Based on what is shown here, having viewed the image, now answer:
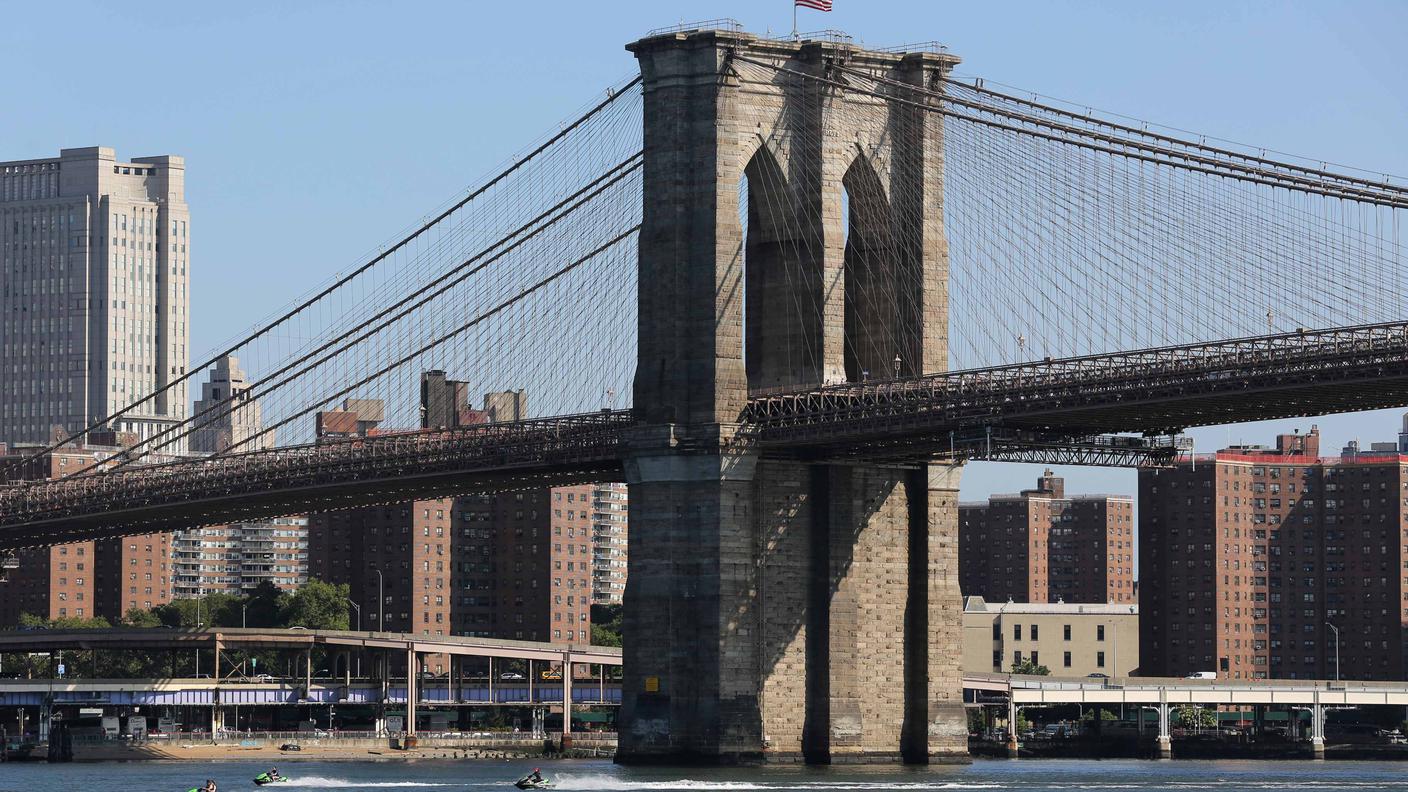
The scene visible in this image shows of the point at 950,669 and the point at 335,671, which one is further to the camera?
the point at 335,671

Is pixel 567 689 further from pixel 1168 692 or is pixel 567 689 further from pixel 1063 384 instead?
pixel 1063 384

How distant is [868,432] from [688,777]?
46.3 ft

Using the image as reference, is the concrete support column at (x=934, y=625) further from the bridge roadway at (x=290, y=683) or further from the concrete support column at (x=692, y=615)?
the bridge roadway at (x=290, y=683)

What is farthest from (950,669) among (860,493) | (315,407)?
(315,407)

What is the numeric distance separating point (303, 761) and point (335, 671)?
4319 cm

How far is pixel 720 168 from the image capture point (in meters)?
106

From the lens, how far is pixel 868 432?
101438 millimetres

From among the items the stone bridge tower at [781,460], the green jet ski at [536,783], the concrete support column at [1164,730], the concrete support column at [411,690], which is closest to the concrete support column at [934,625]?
the stone bridge tower at [781,460]

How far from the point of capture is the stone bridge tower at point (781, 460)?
347 feet

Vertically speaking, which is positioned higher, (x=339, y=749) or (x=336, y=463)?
(x=336, y=463)

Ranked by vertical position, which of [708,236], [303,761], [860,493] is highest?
[708,236]

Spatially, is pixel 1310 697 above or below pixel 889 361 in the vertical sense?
below

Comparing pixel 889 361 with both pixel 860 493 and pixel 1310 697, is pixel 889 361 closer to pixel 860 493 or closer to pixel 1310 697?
pixel 860 493

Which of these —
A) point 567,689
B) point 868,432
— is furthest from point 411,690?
point 868,432
